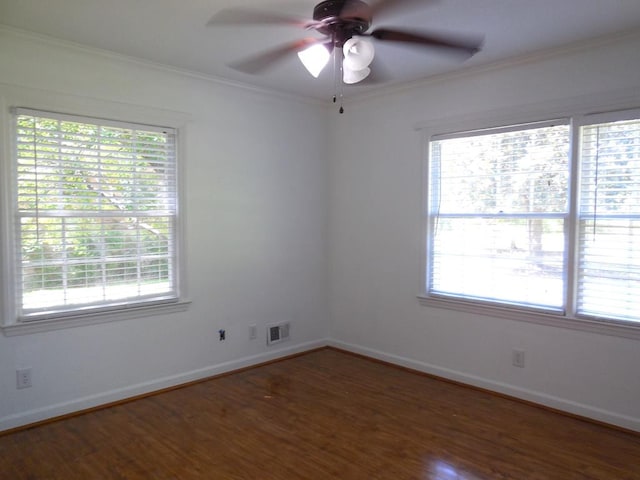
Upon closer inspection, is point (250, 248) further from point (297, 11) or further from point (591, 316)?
point (591, 316)

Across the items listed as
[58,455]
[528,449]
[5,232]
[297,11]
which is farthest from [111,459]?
[297,11]

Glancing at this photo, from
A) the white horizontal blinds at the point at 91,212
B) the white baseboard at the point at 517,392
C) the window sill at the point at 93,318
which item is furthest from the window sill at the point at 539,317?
the white horizontal blinds at the point at 91,212

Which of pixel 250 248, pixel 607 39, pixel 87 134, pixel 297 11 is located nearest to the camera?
pixel 297 11

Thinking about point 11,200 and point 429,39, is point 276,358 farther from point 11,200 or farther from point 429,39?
point 429,39

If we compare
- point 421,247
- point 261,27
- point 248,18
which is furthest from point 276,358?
point 248,18

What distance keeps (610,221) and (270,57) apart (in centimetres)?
242

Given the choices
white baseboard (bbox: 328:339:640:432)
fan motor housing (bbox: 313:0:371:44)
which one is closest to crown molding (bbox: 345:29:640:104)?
fan motor housing (bbox: 313:0:371:44)

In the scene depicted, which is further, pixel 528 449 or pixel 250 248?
pixel 250 248

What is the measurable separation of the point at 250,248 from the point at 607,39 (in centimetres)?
311

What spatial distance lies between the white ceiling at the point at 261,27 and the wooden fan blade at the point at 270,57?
152 millimetres

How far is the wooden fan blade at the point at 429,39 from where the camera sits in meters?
2.04

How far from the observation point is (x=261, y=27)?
9.11ft

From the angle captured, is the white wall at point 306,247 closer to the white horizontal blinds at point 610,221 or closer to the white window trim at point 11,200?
the white window trim at point 11,200

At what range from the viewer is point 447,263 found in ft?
12.8
